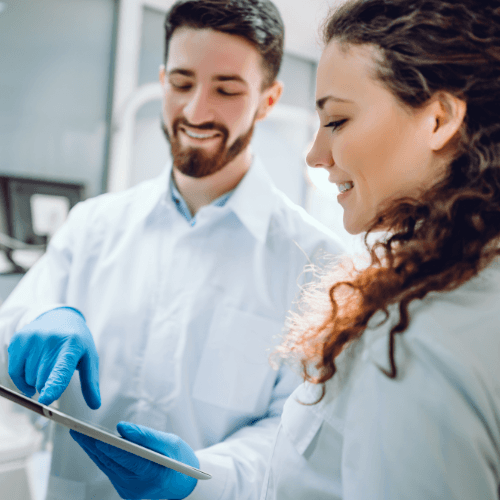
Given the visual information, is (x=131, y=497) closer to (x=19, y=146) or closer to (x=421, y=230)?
(x=421, y=230)

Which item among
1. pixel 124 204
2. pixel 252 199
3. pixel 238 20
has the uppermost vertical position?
pixel 238 20

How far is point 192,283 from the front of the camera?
0.96 metres

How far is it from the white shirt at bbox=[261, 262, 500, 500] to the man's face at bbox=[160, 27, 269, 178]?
0.71 m

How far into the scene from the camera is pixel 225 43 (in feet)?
3.16

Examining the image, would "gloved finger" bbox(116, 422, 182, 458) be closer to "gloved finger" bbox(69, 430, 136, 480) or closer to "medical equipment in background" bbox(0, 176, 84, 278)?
"gloved finger" bbox(69, 430, 136, 480)

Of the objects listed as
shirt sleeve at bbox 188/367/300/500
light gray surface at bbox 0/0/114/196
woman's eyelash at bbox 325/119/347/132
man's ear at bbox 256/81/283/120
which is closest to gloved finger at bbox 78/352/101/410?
shirt sleeve at bbox 188/367/300/500

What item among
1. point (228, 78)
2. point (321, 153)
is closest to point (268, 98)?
point (228, 78)

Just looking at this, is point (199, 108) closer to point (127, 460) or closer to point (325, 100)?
point (325, 100)

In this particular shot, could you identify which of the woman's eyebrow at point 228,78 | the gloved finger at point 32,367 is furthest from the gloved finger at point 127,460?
the woman's eyebrow at point 228,78

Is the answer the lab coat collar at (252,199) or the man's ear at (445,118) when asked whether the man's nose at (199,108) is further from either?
the man's ear at (445,118)

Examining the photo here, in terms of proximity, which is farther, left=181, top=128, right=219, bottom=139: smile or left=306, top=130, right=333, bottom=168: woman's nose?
left=181, top=128, right=219, bottom=139: smile

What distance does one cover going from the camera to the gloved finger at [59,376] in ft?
2.14

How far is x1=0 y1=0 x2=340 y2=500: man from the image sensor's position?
88cm

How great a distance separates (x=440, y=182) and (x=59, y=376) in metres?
0.65
